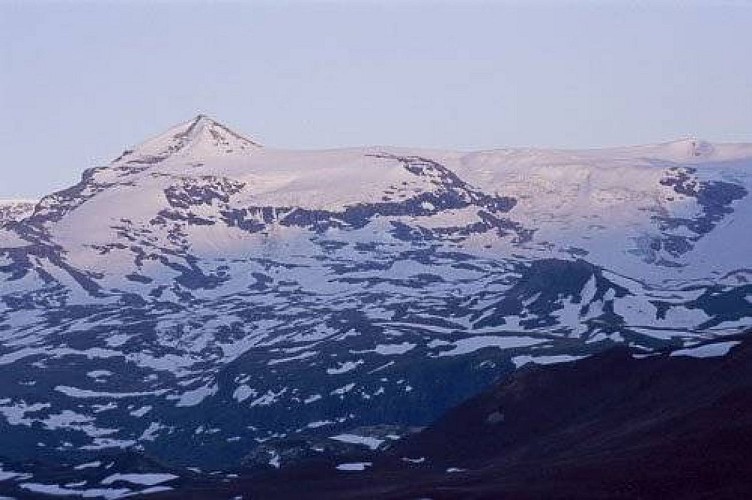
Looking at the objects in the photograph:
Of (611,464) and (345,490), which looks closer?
(611,464)

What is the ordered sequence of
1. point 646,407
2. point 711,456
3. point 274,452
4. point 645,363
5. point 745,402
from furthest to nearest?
point 274,452, point 645,363, point 646,407, point 745,402, point 711,456

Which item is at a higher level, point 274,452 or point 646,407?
Result: point 646,407

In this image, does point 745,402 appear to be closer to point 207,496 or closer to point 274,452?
point 207,496

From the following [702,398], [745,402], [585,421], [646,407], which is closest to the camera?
[745,402]

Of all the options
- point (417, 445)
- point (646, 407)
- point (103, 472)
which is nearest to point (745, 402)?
point (646, 407)

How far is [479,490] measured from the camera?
328 feet

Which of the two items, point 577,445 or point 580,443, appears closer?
point 577,445

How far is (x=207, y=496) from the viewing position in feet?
417

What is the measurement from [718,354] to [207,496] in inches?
1723

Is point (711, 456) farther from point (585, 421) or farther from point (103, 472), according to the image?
point (103, 472)

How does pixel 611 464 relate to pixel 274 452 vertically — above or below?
above

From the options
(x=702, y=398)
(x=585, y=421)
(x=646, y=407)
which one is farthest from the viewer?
(x=585, y=421)

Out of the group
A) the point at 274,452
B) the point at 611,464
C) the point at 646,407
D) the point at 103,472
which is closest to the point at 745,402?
the point at 611,464

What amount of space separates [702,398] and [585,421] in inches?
871
